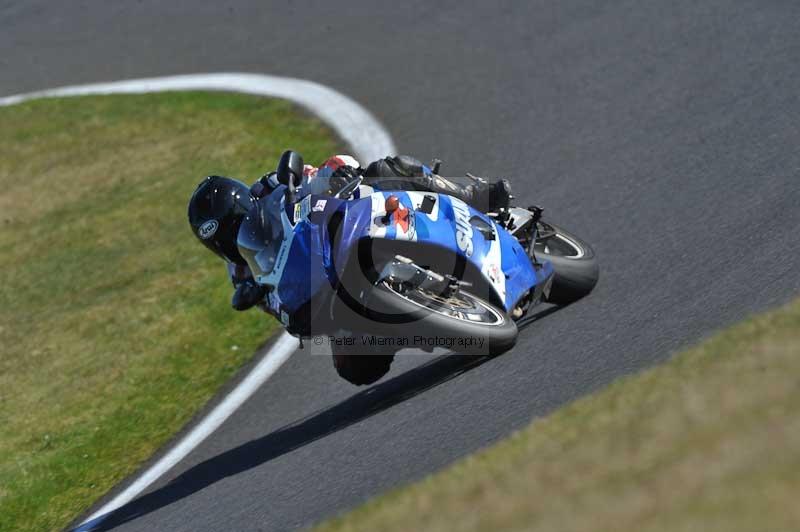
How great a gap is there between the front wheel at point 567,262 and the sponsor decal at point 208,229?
2143mm

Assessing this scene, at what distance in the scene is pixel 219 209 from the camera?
7102 millimetres

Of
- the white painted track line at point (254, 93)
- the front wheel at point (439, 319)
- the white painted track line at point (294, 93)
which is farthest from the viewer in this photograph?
the white painted track line at point (294, 93)

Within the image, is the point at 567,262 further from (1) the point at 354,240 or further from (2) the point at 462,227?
(1) the point at 354,240

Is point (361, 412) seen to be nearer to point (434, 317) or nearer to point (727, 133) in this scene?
point (434, 317)

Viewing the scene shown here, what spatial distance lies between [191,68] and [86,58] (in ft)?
7.16

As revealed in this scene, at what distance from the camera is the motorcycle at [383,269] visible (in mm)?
6770

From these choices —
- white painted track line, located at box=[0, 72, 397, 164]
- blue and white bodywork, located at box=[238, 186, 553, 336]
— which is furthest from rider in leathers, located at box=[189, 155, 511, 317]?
white painted track line, located at box=[0, 72, 397, 164]

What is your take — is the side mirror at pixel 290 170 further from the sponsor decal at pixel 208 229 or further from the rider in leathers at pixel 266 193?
the sponsor decal at pixel 208 229

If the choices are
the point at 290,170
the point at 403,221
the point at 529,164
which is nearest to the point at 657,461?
the point at 403,221

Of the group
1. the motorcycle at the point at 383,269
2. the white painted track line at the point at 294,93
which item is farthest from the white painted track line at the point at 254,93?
the motorcycle at the point at 383,269

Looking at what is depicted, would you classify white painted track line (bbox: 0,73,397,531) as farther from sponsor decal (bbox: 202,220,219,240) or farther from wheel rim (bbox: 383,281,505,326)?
wheel rim (bbox: 383,281,505,326)

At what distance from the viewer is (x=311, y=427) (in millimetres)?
7770

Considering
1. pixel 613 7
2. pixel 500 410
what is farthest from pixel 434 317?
pixel 613 7

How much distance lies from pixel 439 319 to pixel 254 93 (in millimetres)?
→ 9126
